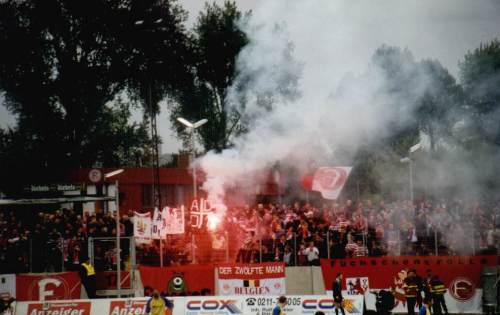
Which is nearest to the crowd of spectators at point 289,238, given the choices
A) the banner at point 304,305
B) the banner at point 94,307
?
the banner at point 94,307

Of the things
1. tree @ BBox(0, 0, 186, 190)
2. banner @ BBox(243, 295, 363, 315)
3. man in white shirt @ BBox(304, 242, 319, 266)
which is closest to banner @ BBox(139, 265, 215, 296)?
man in white shirt @ BBox(304, 242, 319, 266)

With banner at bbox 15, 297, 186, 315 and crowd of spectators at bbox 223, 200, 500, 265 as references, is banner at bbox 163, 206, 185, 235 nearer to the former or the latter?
crowd of spectators at bbox 223, 200, 500, 265

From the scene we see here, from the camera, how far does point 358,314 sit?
72.2 feet

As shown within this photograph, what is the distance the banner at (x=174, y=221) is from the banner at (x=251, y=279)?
7.25ft

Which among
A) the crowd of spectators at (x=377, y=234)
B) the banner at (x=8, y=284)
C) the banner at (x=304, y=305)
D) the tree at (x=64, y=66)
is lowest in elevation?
the banner at (x=304, y=305)

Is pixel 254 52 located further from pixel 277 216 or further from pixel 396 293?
pixel 396 293

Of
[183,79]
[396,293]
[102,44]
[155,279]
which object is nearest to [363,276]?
[396,293]

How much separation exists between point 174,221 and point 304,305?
686cm

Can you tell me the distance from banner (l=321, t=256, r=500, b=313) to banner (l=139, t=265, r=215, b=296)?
190 inches

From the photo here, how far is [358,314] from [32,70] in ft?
86.7

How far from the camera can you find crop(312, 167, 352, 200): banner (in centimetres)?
3106

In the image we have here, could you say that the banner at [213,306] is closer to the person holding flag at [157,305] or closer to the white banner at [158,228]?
the person holding flag at [157,305]

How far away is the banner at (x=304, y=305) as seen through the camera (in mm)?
22219

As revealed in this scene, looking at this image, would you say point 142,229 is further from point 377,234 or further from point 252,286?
point 377,234
